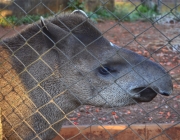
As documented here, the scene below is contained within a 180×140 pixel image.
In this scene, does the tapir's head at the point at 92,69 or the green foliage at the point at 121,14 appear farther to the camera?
the green foliage at the point at 121,14

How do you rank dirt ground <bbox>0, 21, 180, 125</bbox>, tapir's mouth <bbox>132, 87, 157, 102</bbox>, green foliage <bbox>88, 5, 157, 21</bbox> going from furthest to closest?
green foliage <bbox>88, 5, 157, 21</bbox> < dirt ground <bbox>0, 21, 180, 125</bbox> < tapir's mouth <bbox>132, 87, 157, 102</bbox>

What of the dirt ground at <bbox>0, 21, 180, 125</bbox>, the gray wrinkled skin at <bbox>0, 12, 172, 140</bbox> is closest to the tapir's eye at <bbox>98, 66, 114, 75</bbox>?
the gray wrinkled skin at <bbox>0, 12, 172, 140</bbox>

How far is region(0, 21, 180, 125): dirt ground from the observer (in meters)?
4.41

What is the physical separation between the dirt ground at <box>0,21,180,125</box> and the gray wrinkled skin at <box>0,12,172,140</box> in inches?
9.2

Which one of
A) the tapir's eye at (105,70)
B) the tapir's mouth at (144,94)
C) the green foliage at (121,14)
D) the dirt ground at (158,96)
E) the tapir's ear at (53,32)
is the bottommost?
the green foliage at (121,14)

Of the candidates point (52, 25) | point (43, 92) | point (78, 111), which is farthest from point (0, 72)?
point (78, 111)

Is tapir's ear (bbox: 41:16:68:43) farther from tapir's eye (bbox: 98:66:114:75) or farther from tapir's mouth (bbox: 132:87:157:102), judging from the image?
tapir's mouth (bbox: 132:87:157:102)

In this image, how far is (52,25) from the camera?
3.90 metres

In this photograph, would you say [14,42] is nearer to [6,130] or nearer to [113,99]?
[6,130]

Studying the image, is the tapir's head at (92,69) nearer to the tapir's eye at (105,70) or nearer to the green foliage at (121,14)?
the tapir's eye at (105,70)

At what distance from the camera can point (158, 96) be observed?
721 centimetres

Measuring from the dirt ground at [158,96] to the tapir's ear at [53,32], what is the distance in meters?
0.33

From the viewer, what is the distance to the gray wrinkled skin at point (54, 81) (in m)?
3.91

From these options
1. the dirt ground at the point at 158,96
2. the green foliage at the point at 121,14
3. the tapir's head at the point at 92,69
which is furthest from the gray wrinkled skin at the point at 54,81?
the green foliage at the point at 121,14
